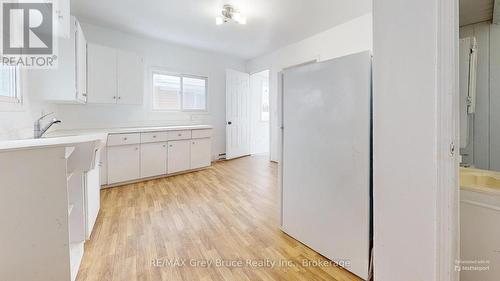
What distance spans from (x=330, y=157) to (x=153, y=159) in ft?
10.1

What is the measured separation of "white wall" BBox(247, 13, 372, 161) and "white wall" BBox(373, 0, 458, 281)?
138 cm

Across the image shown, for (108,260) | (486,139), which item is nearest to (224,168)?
(108,260)

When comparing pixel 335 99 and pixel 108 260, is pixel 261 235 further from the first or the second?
pixel 335 99

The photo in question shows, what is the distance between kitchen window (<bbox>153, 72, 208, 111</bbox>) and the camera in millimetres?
4359

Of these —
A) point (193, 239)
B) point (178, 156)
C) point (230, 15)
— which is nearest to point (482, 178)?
point (193, 239)

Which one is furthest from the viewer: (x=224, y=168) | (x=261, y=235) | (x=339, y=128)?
(x=224, y=168)

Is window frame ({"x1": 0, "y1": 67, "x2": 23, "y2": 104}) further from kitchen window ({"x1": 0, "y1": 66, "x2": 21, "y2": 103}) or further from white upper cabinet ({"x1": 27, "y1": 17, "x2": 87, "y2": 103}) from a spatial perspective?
white upper cabinet ({"x1": 27, "y1": 17, "x2": 87, "y2": 103})

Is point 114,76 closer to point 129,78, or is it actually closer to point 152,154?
point 129,78

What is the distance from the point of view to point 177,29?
366 centimetres

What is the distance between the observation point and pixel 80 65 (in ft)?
9.02

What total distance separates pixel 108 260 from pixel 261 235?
→ 3.98ft

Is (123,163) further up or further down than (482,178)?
further down

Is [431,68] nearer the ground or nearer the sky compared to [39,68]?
nearer the ground

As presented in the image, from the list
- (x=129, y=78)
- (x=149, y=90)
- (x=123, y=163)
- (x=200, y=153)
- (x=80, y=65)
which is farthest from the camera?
(x=200, y=153)
